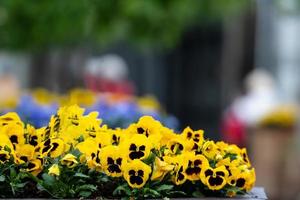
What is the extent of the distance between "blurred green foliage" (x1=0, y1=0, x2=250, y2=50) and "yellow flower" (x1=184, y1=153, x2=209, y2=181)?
8.51 metres

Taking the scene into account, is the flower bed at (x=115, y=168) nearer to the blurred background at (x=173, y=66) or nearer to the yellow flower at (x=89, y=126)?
the yellow flower at (x=89, y=126)

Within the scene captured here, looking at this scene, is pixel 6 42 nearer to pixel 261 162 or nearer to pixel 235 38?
pixel 261 162

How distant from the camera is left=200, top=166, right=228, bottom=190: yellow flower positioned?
15.6ft

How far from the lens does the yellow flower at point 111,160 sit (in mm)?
4719

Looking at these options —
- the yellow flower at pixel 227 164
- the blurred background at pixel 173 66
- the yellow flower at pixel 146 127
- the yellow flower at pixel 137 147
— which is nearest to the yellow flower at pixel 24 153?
the yellow flower at pixel 137 147

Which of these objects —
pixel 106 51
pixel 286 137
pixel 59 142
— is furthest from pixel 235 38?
pixel 59 142

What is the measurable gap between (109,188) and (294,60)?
21.1m

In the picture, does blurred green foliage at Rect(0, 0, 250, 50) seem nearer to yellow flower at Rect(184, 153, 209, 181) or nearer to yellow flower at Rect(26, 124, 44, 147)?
yellow flower at Rect(26, 124, 44, 147)

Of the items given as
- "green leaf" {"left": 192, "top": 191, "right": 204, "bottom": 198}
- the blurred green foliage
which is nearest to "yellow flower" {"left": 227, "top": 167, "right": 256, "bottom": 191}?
"green leaf" {"left": 192, "top": 191, "right": 204, "bottom": 198}

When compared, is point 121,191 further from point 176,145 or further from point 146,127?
point 146,127

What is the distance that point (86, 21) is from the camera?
44.8ft

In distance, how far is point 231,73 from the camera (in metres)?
27.7

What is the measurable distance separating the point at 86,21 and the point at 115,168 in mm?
9027

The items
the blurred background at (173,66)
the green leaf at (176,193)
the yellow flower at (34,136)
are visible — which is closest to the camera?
the green leaf at (176,193)
